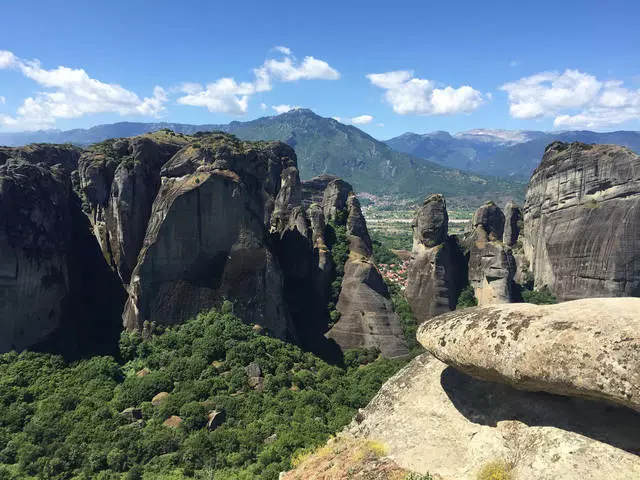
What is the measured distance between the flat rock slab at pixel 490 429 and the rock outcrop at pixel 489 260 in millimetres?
27119

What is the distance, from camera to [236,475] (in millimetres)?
19281

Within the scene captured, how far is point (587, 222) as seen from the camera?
4141 centimetres

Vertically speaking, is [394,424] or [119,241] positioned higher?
[119,241]

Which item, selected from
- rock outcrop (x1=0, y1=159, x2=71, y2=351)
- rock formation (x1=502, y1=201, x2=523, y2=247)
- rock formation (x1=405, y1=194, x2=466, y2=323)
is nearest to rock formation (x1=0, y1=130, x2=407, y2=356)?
rock outcrop (x1=0, y1=159, x2=71, y2=351)

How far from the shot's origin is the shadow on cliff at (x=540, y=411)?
11.9 meters

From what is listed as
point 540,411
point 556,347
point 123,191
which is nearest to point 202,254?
point 123,191

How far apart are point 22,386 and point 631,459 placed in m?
31.6

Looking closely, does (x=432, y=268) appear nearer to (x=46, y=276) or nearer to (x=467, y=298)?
(x=467, y=298)

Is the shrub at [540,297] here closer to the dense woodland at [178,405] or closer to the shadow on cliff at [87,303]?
the dense woodland at [178,405]

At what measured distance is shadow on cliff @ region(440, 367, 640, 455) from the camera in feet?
39.1

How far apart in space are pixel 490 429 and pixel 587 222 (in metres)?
35.5

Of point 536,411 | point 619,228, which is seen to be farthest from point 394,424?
point 619,228

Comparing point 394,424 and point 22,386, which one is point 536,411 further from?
point 22,386

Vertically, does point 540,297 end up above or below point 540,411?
below
